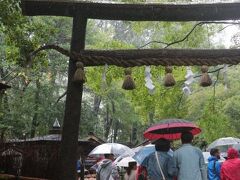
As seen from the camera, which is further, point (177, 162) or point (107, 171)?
point (107, 171)

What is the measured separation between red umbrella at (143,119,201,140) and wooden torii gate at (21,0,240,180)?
1.80 meters

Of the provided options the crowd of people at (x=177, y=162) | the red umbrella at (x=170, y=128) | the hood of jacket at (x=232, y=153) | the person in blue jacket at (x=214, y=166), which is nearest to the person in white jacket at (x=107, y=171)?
the red umbrella at (x=170, y=128)

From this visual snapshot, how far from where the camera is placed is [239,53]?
7223 mm

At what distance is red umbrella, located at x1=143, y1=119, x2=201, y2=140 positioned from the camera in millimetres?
8672

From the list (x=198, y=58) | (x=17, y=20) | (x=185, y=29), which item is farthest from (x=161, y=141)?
(x=185, y=29)

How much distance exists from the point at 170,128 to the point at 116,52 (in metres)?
2.63

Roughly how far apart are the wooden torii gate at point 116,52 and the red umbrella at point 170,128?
1.80 m

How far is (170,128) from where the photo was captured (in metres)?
9.23

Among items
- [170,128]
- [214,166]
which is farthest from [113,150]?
[170,128]

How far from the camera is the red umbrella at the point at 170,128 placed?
28.5ft

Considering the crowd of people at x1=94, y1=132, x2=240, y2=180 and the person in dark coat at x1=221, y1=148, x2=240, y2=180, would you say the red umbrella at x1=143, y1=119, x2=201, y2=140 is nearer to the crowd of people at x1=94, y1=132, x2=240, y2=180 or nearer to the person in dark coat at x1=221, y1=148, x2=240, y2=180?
the person in dark coat at x1=221, y1=148, x2=240, y2=180

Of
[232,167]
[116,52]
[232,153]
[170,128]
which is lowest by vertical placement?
[232,167]

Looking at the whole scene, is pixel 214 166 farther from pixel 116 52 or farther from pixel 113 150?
pixel 116 52

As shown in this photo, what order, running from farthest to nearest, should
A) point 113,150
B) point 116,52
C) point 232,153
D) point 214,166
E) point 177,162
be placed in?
1. point 113,150
2. point 214,166
3. point 232,153
4. point 116,52
5. point 177,162
